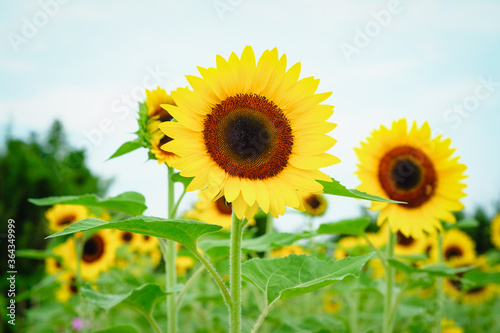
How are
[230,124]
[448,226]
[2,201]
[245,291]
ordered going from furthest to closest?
[2,201]
[245,291]
[448,226]
[230,124]

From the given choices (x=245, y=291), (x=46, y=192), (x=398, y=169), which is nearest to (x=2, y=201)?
(x=46, y=192)

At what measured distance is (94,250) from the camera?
5.16m

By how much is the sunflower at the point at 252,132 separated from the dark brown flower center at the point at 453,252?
5.22 metres

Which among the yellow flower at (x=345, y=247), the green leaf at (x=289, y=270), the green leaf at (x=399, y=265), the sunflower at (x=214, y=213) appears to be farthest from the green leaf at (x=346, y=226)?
the sunflower at (x=214, y=213)

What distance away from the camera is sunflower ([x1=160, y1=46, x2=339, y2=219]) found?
5.48 feet

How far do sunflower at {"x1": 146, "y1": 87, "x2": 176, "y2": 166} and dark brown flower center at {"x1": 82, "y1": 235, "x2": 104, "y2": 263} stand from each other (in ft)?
10.5

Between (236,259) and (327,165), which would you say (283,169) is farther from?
(236,259)

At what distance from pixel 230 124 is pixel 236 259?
51 centimetres

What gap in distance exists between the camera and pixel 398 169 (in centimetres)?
316

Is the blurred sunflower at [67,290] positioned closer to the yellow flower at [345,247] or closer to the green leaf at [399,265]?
the yellow flower at [345,247]

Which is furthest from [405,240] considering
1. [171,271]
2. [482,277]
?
[171,271]

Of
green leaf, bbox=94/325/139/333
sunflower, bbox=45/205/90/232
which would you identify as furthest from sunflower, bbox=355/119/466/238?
sunflower, bbox=45/205/90/232

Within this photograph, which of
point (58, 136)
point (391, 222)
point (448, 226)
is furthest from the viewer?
point (58, 136)

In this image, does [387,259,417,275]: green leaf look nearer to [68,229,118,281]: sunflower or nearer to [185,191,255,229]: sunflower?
[185,191,255,229]: sunflower
